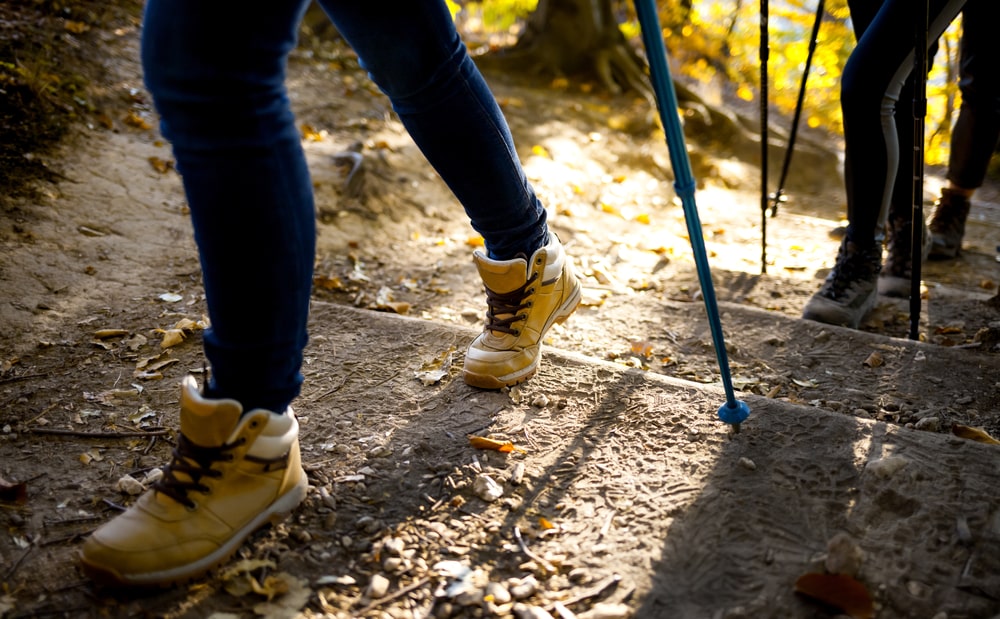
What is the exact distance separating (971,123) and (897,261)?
2.62ft

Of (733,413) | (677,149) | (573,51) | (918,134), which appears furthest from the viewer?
(573,51)

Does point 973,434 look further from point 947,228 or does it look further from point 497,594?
point 947,228

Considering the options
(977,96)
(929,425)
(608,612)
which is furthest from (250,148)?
(977,96)

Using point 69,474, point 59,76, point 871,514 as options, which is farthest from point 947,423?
point 59,76

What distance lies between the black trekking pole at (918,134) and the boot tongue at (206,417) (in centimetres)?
232

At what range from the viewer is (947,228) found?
402cm

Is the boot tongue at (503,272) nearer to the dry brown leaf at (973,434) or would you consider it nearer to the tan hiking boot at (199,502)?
the tan hiking boot at (199,502)

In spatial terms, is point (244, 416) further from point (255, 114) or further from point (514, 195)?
point (514, 195)

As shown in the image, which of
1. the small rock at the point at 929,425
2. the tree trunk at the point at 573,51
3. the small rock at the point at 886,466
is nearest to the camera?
the small rock at the point at 886,466

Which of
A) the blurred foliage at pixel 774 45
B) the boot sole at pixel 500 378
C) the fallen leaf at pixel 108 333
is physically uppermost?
the blurred foliage at pixel 774 45

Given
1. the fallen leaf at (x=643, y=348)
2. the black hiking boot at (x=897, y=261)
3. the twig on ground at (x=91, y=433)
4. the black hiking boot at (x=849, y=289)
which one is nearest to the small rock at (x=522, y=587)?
the twig on ground at (x=91, y=433)

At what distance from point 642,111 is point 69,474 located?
605 centimetres

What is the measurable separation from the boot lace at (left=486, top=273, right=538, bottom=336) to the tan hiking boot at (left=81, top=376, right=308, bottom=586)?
2.50 ft

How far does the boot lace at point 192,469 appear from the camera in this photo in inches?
57.4
